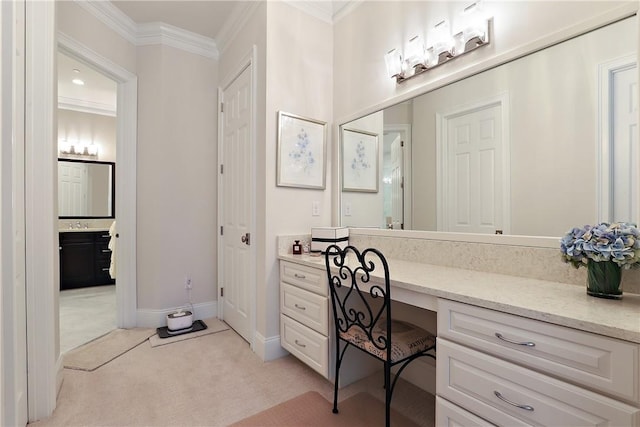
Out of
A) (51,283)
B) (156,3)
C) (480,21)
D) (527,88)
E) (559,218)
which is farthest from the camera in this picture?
(156,3)

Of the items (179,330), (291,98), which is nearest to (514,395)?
(291,98)

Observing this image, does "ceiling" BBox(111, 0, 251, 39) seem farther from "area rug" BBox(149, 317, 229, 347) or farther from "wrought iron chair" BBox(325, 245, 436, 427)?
"area rug" BBox(149, 317, 229, 347)

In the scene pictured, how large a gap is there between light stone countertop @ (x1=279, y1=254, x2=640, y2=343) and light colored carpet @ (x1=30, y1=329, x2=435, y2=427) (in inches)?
32.3

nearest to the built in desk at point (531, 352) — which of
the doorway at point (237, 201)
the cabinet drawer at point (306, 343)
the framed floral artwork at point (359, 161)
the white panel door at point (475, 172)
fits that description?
the white panel door at point (475, 172)

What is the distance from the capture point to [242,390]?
1.86 m

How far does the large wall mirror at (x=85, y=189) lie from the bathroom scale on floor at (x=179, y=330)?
2.98 meters

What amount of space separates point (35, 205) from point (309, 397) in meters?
1.87

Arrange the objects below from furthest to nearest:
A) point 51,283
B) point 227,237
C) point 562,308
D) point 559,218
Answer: point 227,237 < point 51,283 < point 559,218 < point 562,308

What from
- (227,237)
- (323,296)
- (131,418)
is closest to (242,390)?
(131,418)

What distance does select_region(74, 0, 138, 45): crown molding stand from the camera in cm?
245

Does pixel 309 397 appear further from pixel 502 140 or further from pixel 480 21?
pixel 480 21

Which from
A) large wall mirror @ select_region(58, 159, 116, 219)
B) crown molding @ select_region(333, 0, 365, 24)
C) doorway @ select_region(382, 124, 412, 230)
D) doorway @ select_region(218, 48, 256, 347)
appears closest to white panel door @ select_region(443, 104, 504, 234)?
doorway @ select_region(382, 124, 412, 230)

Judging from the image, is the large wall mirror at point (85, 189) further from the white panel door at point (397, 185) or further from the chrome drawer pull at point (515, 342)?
the chrome drawer pull at point (515, 342)

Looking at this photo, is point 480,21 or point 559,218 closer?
point 559,218
